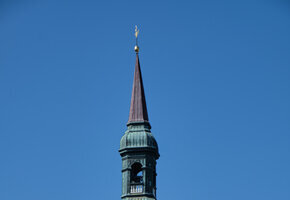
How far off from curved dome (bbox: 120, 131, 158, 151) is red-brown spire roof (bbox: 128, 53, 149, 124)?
70.7 inches

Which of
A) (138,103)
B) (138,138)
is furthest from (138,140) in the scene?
(138,103)

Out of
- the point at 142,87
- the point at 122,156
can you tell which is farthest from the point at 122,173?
the point at 142,87

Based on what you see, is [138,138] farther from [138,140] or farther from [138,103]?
[138,103]

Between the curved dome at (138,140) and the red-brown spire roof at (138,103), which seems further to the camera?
the red-brown spire roof at (138,103)

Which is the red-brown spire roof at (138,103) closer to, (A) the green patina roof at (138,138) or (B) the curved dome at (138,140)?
(A) the green patina roof at (138,138)

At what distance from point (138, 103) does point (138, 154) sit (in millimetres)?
6184

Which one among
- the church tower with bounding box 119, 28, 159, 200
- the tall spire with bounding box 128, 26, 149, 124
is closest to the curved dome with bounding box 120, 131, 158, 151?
the church tower with bounding box 119, 28, 159, 200

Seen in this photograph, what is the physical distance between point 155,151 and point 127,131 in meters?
3.86

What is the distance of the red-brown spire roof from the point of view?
4486 inches

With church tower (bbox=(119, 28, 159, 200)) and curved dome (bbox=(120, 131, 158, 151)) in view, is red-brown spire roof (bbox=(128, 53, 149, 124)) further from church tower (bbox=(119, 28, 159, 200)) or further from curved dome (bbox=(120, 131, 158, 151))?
Result: curved dome (bbox=(120, 131, 158, 151))

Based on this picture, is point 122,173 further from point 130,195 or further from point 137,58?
point 137,58

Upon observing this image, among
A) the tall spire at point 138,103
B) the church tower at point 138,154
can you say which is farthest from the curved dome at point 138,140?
the tall spire at point 138,103

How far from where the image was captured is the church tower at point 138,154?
11000cm

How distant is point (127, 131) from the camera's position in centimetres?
11356
